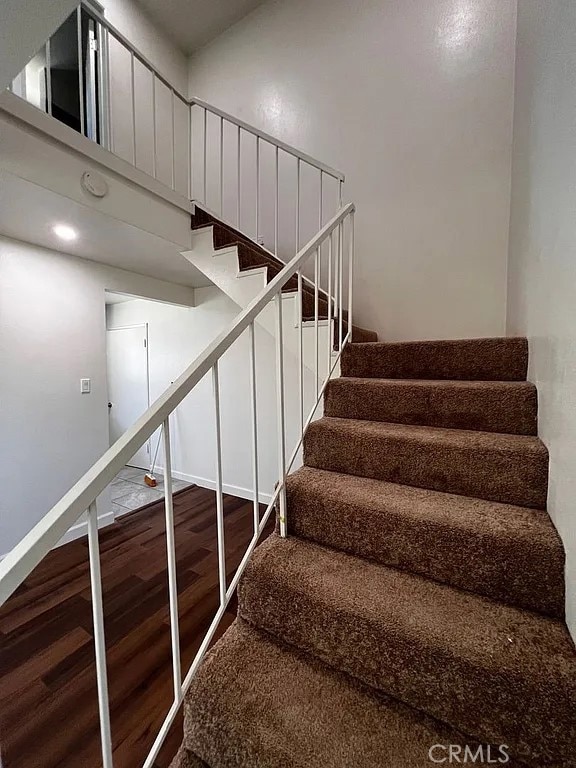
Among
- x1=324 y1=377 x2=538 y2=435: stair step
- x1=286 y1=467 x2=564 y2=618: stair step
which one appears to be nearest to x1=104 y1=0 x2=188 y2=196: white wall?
x1=324 y1=377 x2=538 y2=435: stair step

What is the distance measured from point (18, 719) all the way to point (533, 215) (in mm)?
2878

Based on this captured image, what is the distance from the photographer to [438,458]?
1130mm

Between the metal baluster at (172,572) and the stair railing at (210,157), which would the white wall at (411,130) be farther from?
the metal baluster at (172,572)

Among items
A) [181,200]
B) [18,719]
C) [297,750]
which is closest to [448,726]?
[297,750]

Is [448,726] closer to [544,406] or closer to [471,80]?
[544,406]

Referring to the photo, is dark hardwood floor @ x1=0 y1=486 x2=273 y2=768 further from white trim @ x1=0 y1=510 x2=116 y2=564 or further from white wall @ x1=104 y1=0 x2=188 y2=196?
white wall @ x1=104 y1=0 x2=188 y2=196

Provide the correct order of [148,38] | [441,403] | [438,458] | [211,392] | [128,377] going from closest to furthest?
[438,458], [441,403], [148,38], [211,392], [128,377]

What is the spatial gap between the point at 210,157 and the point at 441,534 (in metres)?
3.80

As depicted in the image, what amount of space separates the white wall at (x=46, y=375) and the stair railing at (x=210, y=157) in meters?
1.13

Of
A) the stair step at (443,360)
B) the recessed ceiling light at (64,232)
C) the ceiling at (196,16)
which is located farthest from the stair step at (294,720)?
the ceiling at (196,16)

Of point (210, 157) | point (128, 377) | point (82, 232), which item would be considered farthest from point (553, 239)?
point (128, 377)

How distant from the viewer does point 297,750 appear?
0.69m

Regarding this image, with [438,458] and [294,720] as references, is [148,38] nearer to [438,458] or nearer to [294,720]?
[438,458]

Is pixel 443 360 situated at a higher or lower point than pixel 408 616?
higher
